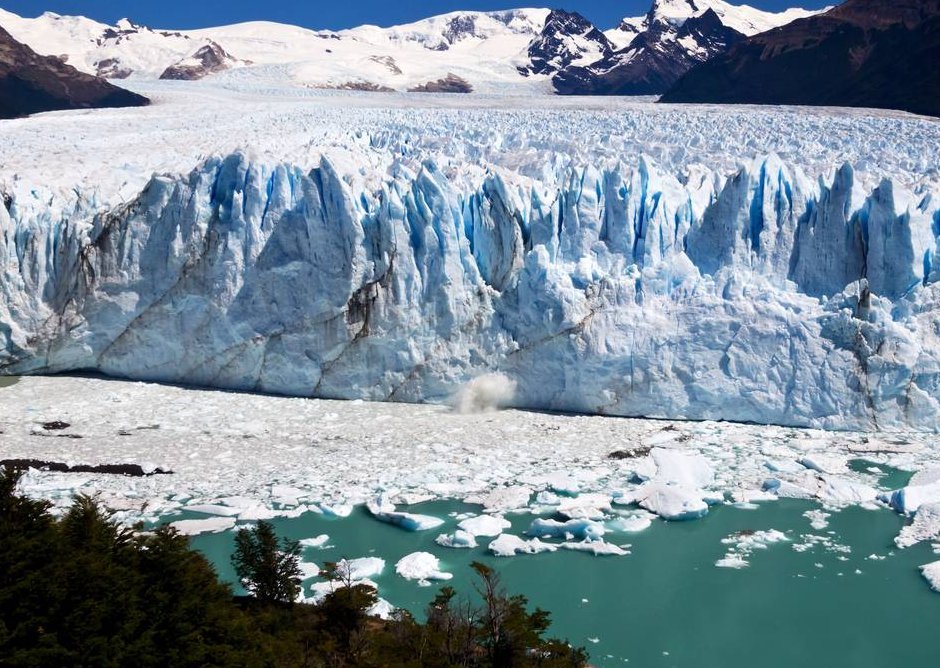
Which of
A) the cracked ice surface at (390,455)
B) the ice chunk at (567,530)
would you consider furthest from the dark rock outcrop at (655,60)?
the ice chunk at (567,530)

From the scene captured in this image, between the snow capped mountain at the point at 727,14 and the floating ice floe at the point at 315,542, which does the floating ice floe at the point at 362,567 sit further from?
the snow capped mountain at the point at 727,14

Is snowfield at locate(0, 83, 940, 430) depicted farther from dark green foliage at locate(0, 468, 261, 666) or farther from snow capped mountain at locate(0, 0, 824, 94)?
snow capped mountain at locate(0, 0, 824, 94)

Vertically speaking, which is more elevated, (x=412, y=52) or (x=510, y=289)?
(x=412, y=52)

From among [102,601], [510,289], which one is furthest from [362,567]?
[510,289]

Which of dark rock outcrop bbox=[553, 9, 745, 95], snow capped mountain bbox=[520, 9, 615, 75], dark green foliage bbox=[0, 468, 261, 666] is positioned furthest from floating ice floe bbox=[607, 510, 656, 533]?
snow capped mountain bbox=[520, 9, 615, 75]

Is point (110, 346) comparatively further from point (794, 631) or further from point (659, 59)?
point (659, 59)

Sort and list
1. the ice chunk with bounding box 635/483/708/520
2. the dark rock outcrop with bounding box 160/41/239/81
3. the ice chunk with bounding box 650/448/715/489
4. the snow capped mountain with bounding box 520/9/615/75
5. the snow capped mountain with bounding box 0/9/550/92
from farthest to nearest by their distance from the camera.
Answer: the snow capped mountain with bounding box 520/9/615/75, the dark rock outcrop with bounding box 160/41/239/81, the snow capped mountain with bounding box 0/9/550/92, the ice chunk with bounding box 650/448/715/489, the ice chunk with bounding box 635/483/708/520

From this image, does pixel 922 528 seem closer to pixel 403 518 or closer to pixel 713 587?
pixel 713 587
